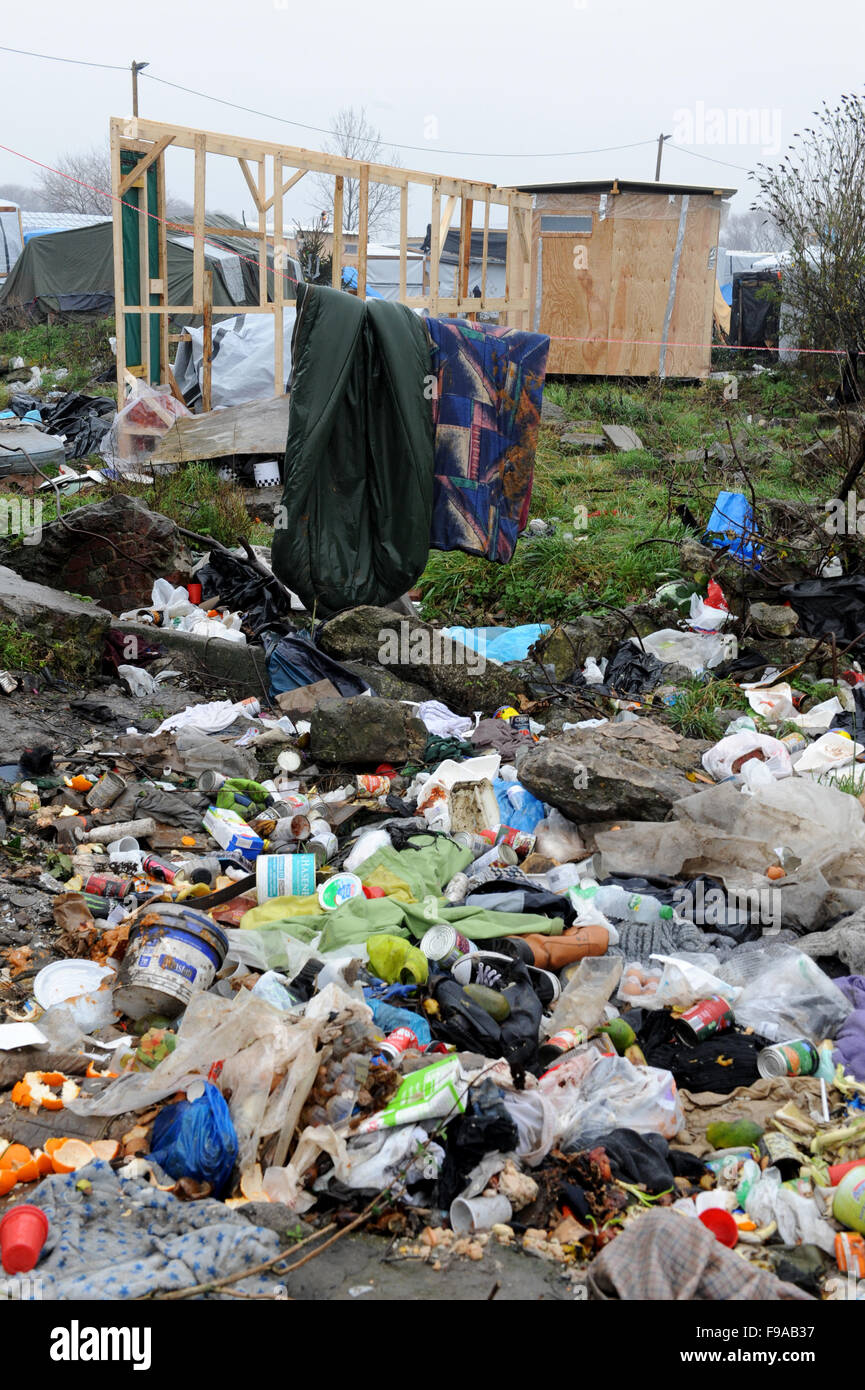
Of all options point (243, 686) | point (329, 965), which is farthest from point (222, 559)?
point (329, 965)

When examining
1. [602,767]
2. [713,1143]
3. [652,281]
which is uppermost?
[652,281]

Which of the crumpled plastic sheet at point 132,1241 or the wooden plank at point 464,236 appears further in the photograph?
the wooden plank at point 464,236

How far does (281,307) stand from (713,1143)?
841 centimetres

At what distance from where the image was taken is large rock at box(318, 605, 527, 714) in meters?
5.90

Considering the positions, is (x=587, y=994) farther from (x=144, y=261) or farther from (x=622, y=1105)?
(x=144, y=261)

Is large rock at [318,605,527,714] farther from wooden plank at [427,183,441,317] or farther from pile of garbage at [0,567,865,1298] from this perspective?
wooden plank at [427,183,441,317]

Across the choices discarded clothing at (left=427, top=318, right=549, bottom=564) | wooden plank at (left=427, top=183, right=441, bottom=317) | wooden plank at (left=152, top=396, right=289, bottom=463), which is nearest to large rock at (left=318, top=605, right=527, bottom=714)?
discarded clothing at (left=427, top=318, right=549, bottom=564)

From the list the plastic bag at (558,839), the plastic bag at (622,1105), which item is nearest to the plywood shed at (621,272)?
the plastic bag at (558,839)

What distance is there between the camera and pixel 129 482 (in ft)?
27.2

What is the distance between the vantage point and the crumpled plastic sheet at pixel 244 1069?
8.13ft

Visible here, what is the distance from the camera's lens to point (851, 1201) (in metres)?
2.30

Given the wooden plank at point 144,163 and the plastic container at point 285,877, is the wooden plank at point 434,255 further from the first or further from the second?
the plastic container at point 285,877

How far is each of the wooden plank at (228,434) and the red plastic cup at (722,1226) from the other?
7.67 metres
